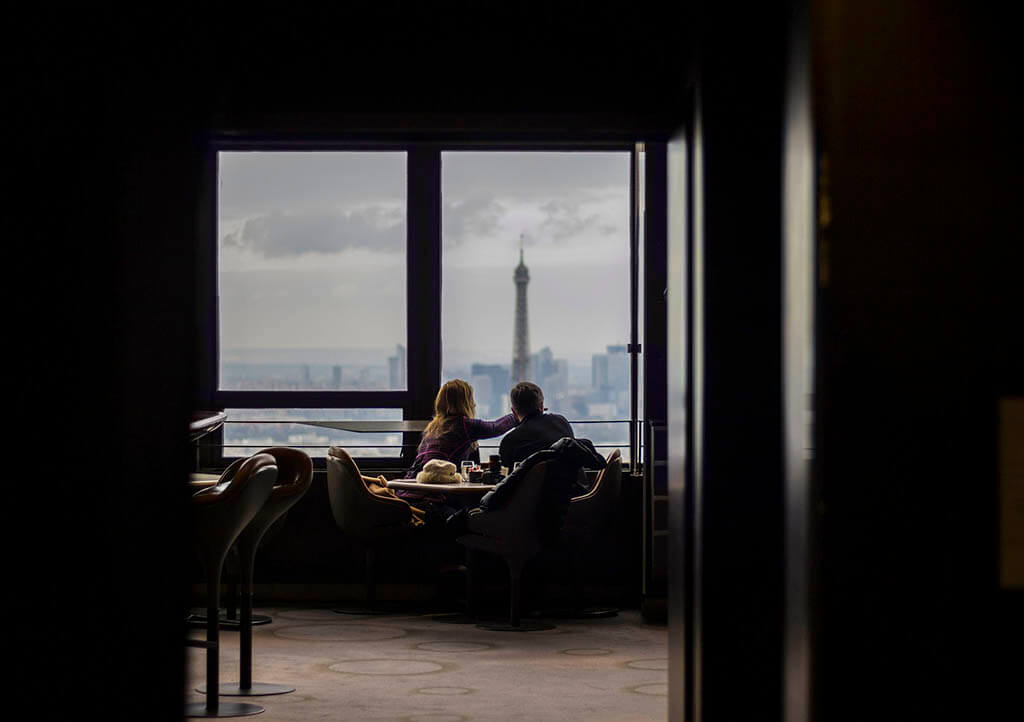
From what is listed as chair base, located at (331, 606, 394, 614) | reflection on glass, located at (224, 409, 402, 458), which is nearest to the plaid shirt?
reflection on glass, located at (224, 409, 402, 458)

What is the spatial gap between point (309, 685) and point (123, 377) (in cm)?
328

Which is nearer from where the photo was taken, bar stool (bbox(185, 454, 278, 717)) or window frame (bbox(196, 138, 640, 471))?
bar stool (bbox(185, 454, 278, 717))

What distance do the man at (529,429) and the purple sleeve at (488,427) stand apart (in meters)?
0.28

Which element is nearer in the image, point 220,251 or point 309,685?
point 309,685

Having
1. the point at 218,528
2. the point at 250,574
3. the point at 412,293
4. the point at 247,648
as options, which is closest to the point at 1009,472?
the point at 218,528

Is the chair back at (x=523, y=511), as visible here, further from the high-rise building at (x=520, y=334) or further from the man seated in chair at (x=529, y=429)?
the high-rise building at (x=520, y=334)

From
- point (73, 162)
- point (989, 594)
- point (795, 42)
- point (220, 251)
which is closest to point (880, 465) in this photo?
point (989, 594)

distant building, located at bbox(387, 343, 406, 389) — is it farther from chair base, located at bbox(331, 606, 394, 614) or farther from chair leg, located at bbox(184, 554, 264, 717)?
chair leg, located at bbox(184, 554, 264, 717)

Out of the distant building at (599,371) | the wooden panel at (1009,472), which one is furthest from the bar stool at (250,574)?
the distant building at (599,371)

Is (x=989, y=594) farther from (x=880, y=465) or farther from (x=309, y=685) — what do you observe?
(x=309, y=685)

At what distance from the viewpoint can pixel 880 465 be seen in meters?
1.95

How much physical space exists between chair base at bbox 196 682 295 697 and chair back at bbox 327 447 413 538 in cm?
208

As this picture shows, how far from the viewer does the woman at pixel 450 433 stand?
7.42m

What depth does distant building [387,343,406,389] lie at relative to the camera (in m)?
8.76
